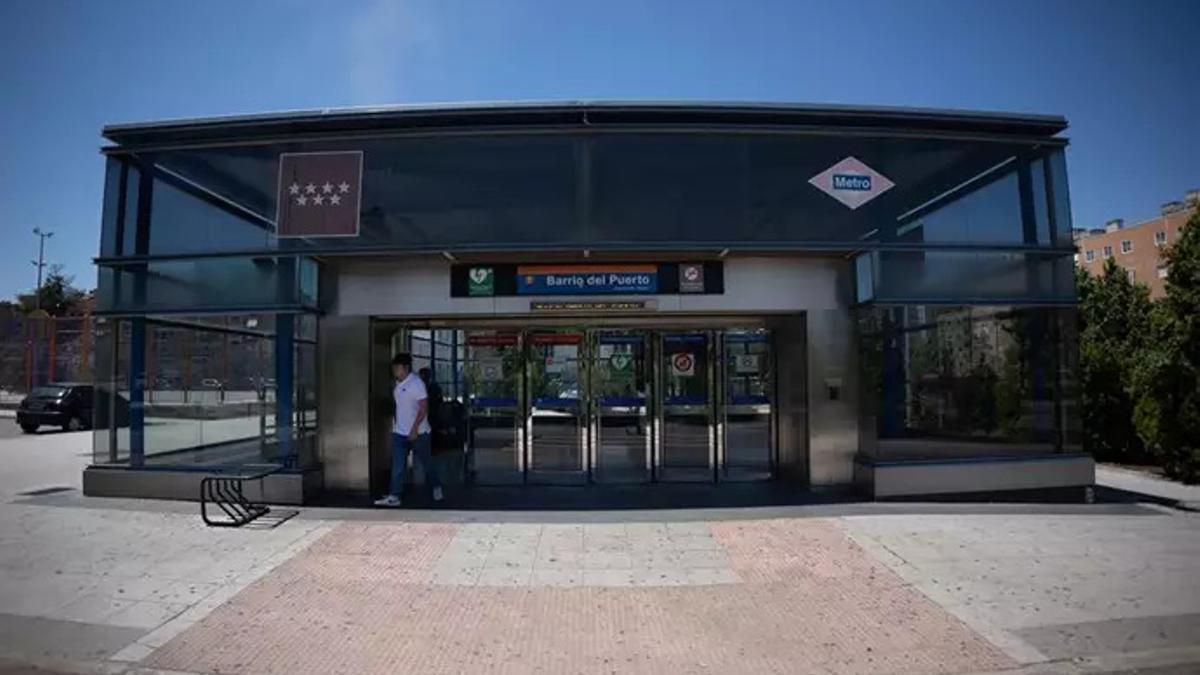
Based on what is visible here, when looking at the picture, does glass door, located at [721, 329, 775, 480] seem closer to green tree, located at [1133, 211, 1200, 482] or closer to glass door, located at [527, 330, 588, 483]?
glass door, located at [527, 330, 588, 483]

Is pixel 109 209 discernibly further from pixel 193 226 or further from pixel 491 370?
pixel 491 370

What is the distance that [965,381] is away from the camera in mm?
9617

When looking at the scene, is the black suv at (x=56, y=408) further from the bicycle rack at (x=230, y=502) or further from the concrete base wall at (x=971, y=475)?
the concrete base wall at (x=971, y=475)

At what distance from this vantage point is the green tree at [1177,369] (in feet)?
32.8

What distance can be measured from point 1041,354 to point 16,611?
456 inches

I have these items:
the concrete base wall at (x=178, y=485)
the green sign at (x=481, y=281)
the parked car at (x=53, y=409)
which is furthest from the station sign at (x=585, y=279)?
the parked car at (x=53, y=409)

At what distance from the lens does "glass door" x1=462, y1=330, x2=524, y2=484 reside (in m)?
10.6

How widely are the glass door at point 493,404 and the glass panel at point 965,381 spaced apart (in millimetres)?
4984

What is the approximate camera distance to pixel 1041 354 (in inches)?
382

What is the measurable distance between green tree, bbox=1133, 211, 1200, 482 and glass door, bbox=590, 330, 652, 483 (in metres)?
7.52

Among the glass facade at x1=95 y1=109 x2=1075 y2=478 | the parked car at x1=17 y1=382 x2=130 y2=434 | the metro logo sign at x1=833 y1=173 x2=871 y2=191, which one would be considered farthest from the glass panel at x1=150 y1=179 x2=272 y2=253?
the parked car at x1=17 y1=382 x2=130 y2=434

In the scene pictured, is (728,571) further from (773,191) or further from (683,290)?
(773,191)

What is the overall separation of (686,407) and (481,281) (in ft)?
11.9

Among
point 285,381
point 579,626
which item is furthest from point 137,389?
point 579,626
